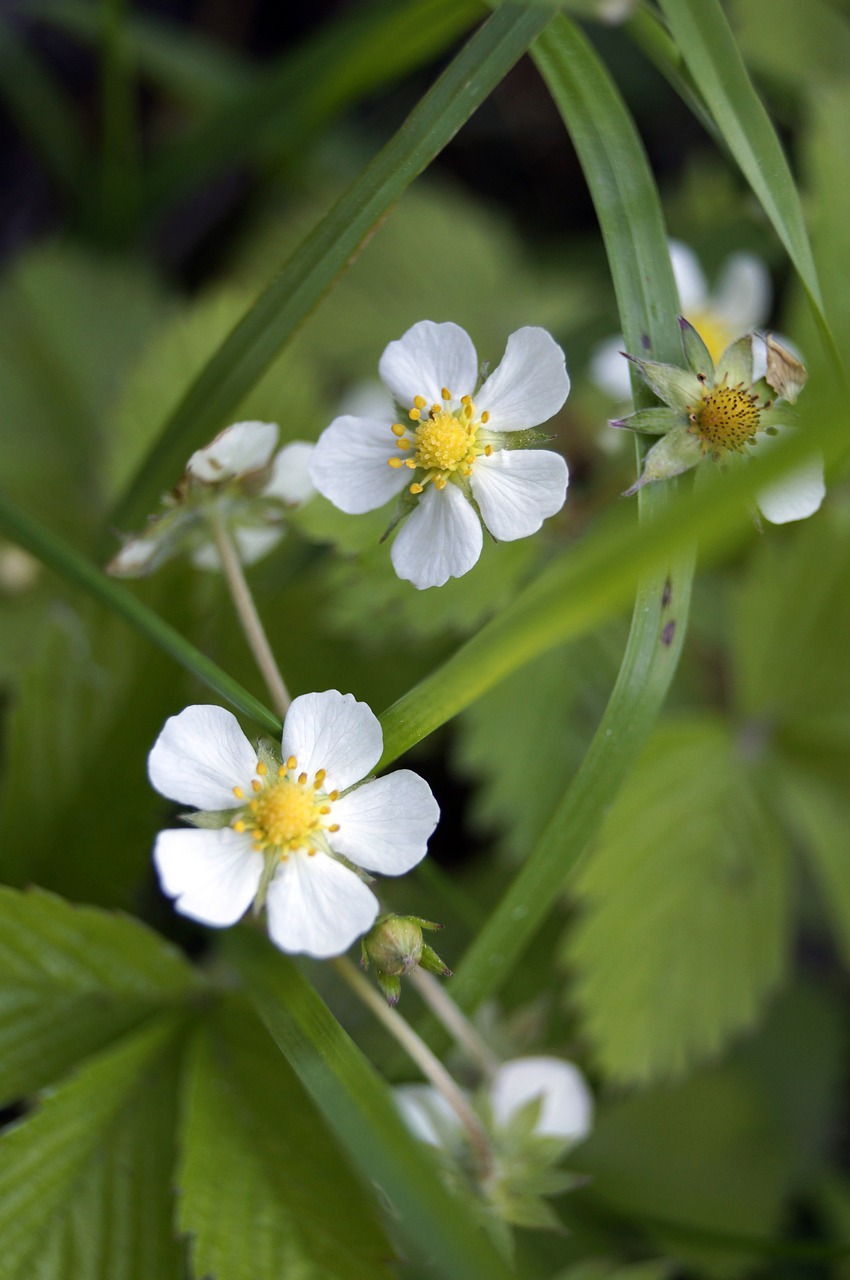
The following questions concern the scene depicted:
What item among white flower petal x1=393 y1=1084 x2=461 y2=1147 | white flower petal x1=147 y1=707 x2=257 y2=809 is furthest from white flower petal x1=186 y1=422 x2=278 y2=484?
white flower petal x1=393 y1=1084 x2=461 y2=1147

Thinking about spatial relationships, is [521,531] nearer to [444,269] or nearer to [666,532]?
[666,532]

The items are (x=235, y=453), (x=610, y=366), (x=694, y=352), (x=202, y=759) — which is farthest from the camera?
(x=610, y=366)

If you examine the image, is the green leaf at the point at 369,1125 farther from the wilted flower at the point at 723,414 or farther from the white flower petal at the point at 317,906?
the wilted flower at the point at 723,414

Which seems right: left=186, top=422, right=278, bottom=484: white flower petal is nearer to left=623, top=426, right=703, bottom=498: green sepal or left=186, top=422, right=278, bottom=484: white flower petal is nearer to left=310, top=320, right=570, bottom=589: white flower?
left=310, top=320, right=570, bottom=589: white flower

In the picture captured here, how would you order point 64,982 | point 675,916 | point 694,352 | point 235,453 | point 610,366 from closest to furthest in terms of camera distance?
1. point 694,352
2. point 235,453
3. point 64,982
4. point 675,916
5. point 610,366

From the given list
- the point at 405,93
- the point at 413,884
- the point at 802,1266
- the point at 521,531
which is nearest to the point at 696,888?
the point at 413,884

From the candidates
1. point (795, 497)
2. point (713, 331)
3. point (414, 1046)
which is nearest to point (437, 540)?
point (795, 497)

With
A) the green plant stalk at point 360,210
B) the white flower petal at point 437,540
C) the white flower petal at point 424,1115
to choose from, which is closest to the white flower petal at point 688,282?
the green plant stalk at point 360,210

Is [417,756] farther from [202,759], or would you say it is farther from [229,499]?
[202,759]

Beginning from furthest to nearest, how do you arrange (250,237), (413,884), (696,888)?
1. (250,237)
2. (413,884)
3. (696,888)
